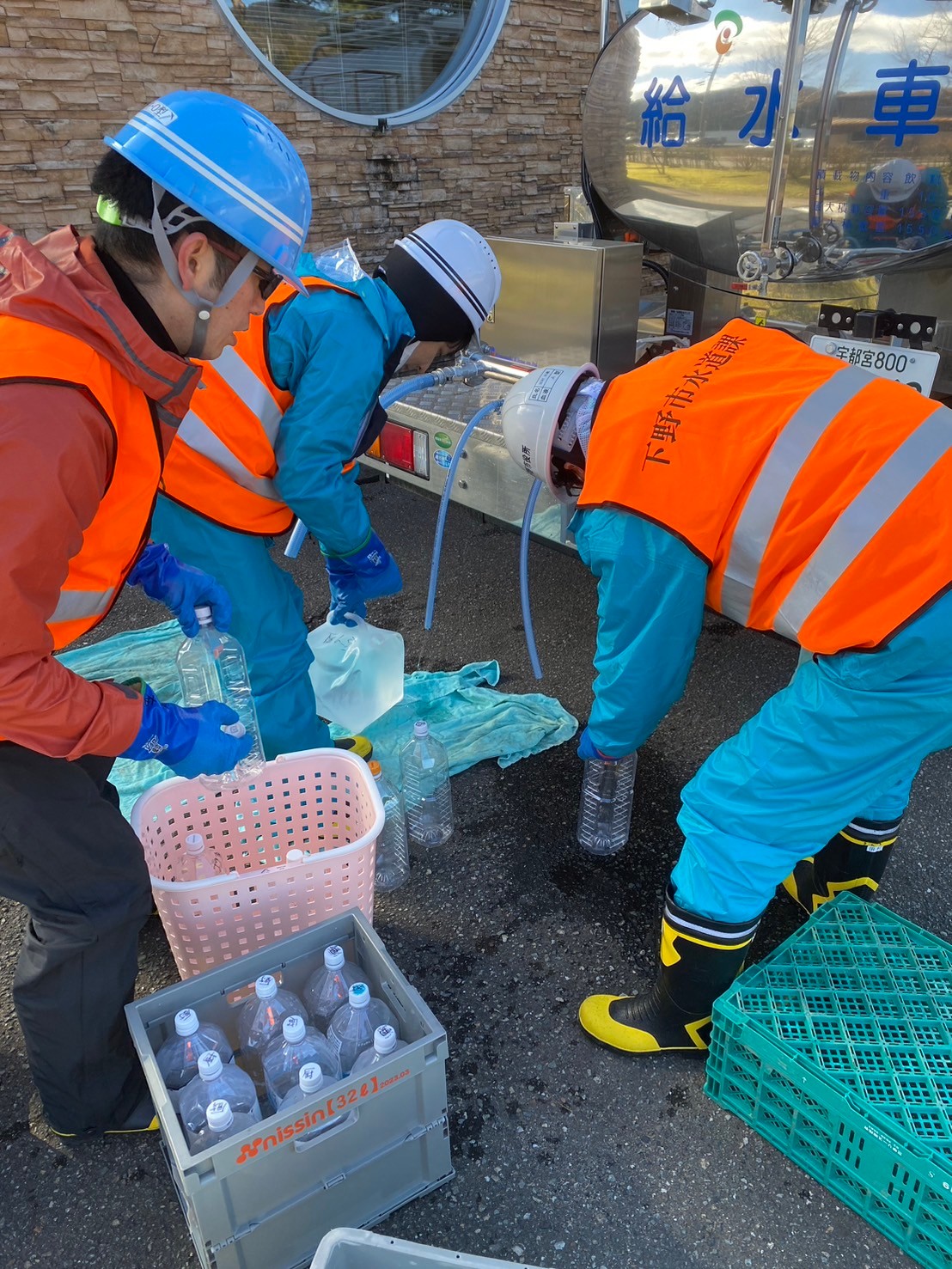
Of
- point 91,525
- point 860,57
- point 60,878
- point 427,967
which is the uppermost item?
point 860,57

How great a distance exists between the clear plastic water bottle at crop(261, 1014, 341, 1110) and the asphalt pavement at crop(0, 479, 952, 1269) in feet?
1.24

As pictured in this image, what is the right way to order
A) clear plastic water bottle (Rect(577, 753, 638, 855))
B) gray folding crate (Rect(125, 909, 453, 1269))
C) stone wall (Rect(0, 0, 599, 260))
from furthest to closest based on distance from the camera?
stone wall (Rect(0, 0, 599, 260)), clear plastic water bottle (Rect(577, 753, 638, 855)), gray folding crate (Rect(125, 909, 453, 1269))

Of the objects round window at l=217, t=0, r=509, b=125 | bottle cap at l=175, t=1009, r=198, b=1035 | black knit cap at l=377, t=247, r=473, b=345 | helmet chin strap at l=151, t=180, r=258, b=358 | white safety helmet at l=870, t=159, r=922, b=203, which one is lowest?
bottle cap at l=175, t=1009, r=198, b=1035

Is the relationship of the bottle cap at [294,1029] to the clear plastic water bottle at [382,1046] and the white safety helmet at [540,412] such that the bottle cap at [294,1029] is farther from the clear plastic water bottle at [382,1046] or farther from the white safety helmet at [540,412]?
the white safety helmet at [540,412]

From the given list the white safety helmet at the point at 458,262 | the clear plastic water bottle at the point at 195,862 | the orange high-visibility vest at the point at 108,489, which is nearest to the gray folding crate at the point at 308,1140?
the clear plastic water bottle at the point at 195,862

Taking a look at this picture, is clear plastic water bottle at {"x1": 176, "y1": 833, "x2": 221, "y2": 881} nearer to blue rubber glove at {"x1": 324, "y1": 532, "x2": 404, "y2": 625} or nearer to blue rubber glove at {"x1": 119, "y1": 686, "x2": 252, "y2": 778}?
blue rubber glove at {"x1": 119, "y1": 686, "x2": 252, "y2": 778}

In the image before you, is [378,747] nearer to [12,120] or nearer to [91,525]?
[91,525]

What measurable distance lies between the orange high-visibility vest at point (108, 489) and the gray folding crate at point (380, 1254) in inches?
38.7

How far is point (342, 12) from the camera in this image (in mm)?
5871

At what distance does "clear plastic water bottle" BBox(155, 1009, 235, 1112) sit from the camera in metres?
1.57

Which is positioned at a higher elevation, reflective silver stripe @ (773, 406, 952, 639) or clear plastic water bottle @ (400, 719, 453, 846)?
reflective silver stripe @ (773, 406, 952, 639)

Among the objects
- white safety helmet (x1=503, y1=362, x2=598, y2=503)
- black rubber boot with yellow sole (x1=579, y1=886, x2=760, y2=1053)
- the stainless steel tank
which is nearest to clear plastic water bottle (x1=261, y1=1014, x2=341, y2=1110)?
black rubber boot with yellow sole (x1=579, y1=886, x2=760, y2=1053)

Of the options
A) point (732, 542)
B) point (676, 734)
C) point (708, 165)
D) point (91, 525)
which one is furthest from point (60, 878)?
point (708, 165)

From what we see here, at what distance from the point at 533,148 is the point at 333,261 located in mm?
5430
